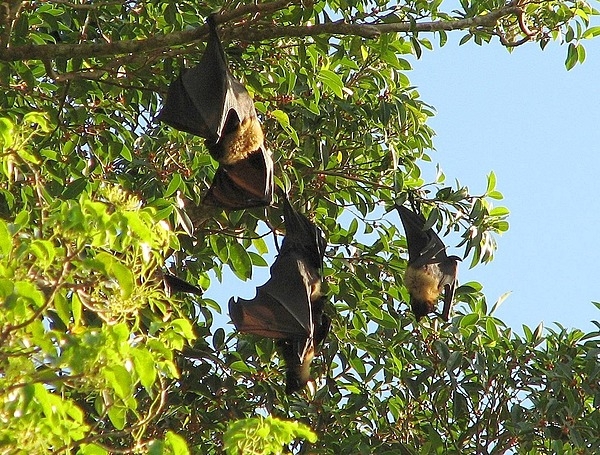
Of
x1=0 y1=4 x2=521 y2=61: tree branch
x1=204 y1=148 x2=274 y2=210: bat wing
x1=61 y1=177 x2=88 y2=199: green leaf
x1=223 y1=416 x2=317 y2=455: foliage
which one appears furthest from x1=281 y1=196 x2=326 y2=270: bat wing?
x1=223 y1=416 x2=317 y2=455: foliage

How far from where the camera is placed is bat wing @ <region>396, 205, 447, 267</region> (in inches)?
262

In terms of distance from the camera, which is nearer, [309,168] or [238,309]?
[238,309]

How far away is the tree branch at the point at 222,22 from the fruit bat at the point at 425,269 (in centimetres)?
158

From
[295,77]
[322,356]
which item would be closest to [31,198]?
[295,77]

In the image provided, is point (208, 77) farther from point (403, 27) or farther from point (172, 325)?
point (172, 325)

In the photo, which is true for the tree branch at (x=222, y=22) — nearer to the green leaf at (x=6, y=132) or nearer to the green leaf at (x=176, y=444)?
the green leaf at (x=6, y=132)

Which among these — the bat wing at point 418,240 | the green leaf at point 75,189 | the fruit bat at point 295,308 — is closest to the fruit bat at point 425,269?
the bat wing at point 418,240

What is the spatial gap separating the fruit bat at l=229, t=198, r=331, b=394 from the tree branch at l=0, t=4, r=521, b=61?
4.55 feet

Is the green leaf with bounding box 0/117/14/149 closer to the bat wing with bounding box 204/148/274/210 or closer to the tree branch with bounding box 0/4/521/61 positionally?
the tree branch with bounding box 0/4/521/61

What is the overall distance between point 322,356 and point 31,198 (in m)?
2.26

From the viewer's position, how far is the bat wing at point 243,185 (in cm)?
592

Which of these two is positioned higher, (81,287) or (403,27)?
(403,27)

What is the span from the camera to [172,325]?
3.20 metres

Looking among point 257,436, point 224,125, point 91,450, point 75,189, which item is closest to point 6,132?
point 91,450
